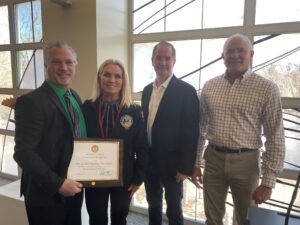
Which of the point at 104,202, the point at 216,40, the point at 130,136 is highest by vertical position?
the point at 216,40

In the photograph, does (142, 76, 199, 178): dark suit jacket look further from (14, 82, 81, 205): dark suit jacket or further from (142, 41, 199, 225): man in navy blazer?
(14, 82, 81, 205): dark suit jacket

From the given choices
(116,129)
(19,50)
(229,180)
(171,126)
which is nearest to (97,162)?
(116,129)

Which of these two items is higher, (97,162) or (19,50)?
(19,50)

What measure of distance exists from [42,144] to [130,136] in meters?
0.47

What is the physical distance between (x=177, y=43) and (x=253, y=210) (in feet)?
5.48

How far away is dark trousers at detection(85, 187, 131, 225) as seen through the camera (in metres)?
1.47

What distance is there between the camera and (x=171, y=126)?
65.3 inches

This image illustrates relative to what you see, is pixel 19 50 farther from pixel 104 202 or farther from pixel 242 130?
pixel 242 130

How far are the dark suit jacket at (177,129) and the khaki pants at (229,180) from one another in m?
0.15

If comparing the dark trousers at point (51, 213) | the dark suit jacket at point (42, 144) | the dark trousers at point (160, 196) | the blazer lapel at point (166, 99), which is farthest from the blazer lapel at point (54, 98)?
the dark trousers at point (160, 196)

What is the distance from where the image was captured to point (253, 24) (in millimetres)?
2016

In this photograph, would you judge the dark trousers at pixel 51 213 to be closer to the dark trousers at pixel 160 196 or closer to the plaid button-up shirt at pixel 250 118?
the dark trousers at pixel 160 196

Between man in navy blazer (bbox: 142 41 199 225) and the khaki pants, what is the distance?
0.14 metres

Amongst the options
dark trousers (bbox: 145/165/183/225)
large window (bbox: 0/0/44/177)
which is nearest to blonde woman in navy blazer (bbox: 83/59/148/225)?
dark trousers (bbox: 145/165/183/225)
